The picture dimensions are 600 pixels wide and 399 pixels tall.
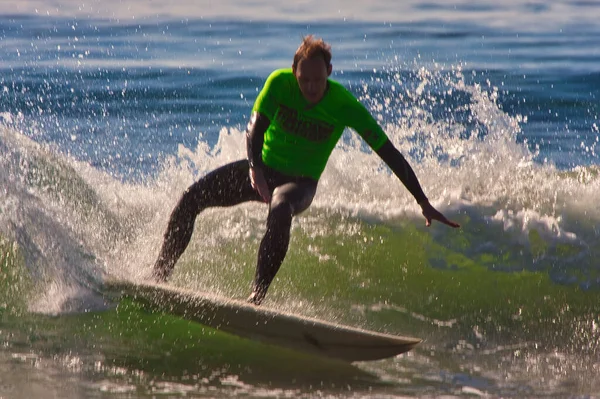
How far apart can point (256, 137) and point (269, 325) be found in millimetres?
1056

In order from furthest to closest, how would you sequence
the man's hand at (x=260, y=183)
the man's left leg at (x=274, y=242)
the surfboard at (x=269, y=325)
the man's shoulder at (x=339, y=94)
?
the man's shoulder at (x=339, y=94) < the man's hand at (x=260, y=183) < the man's left leg at (x=274, y=242) < the surfboard at (x=269, y=325)

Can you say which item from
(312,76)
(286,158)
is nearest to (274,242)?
(286,158)

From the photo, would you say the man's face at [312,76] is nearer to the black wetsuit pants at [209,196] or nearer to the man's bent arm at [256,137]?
the man's bent arm at [256,137]

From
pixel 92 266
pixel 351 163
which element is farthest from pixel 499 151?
pixel 92 266

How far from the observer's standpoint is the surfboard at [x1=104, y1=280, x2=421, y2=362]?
486 cm

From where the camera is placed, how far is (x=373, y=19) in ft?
69.9

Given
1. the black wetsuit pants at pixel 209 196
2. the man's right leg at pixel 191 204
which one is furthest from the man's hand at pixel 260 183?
the man's right leg at pixel 191 204

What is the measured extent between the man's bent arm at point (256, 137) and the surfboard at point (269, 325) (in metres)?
0.78

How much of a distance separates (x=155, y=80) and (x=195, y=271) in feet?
30.5

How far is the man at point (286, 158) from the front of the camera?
200 inches

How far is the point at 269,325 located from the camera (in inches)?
197

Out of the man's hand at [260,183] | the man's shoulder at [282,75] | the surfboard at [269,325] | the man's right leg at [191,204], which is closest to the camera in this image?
the surfboard at [269,325]

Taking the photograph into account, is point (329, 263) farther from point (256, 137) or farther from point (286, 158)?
point (256, 137)

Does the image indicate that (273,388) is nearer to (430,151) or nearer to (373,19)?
(430,151)
